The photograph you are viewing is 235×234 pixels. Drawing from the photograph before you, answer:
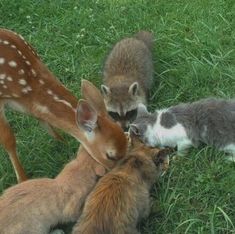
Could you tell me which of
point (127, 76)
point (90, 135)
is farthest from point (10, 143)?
point (127, 76)

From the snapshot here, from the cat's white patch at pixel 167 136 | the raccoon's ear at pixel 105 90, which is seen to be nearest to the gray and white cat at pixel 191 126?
the cat's white patch at pixel 167 136

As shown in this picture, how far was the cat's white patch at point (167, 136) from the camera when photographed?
6.24m

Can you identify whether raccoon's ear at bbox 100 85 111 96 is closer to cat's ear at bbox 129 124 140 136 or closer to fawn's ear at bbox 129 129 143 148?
cat's ear at bbox 129 124 140 136

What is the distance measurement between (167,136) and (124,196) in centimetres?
126

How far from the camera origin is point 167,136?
634cm

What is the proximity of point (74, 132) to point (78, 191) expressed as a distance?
55cm

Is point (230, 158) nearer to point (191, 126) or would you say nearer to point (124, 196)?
point (191, 126)

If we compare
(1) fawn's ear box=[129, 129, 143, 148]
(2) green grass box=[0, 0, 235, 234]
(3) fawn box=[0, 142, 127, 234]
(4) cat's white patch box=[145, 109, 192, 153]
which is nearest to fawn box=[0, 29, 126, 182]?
(3) fawn box=[0, 142, 127, 234]

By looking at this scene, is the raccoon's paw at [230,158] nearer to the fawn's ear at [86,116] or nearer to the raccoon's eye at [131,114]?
the fawn's ear at [86,116]

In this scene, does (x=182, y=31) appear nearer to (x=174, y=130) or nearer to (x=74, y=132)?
(x=174, y=130)

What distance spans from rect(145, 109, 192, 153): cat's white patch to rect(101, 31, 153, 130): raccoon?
0.58m

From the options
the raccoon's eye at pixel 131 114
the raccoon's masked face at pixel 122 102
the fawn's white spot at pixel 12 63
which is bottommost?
the raccoon's eye at pixel 131 114

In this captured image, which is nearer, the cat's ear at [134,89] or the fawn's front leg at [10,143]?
the fawn's front leg at [10,143]

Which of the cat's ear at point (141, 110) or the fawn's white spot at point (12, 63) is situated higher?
the fawn's white spot at point (12, 63)
